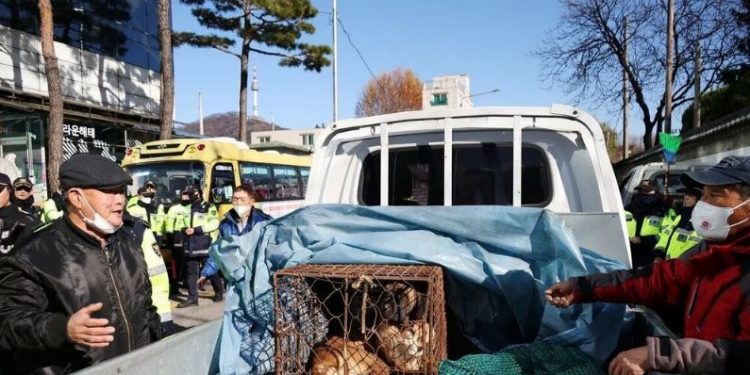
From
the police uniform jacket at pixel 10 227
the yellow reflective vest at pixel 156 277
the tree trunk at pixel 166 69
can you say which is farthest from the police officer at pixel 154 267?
the tree trunk at pixel 166 69

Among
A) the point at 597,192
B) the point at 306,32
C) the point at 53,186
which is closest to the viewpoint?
the point at 597,192

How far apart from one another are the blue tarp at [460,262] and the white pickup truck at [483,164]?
0.22m

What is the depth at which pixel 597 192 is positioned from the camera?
308cm

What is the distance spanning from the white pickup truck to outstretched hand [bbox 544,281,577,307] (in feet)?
1.88

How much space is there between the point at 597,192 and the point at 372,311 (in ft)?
5.03

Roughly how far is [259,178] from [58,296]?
10.4 metres

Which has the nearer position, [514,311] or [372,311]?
[514,311]

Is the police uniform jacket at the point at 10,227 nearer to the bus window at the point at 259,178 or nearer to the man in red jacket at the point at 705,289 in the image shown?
the man in red jacket at the point at 705,289

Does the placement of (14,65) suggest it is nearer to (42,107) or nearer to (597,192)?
(42,107)

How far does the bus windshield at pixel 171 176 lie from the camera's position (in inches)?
407

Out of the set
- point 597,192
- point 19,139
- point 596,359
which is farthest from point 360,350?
point 19,139

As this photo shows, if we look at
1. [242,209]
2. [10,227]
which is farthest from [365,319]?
[10,227]

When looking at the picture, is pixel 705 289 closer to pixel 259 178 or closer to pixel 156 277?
pixel 156 277

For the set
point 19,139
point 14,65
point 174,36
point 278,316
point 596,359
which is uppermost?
point 174,36
